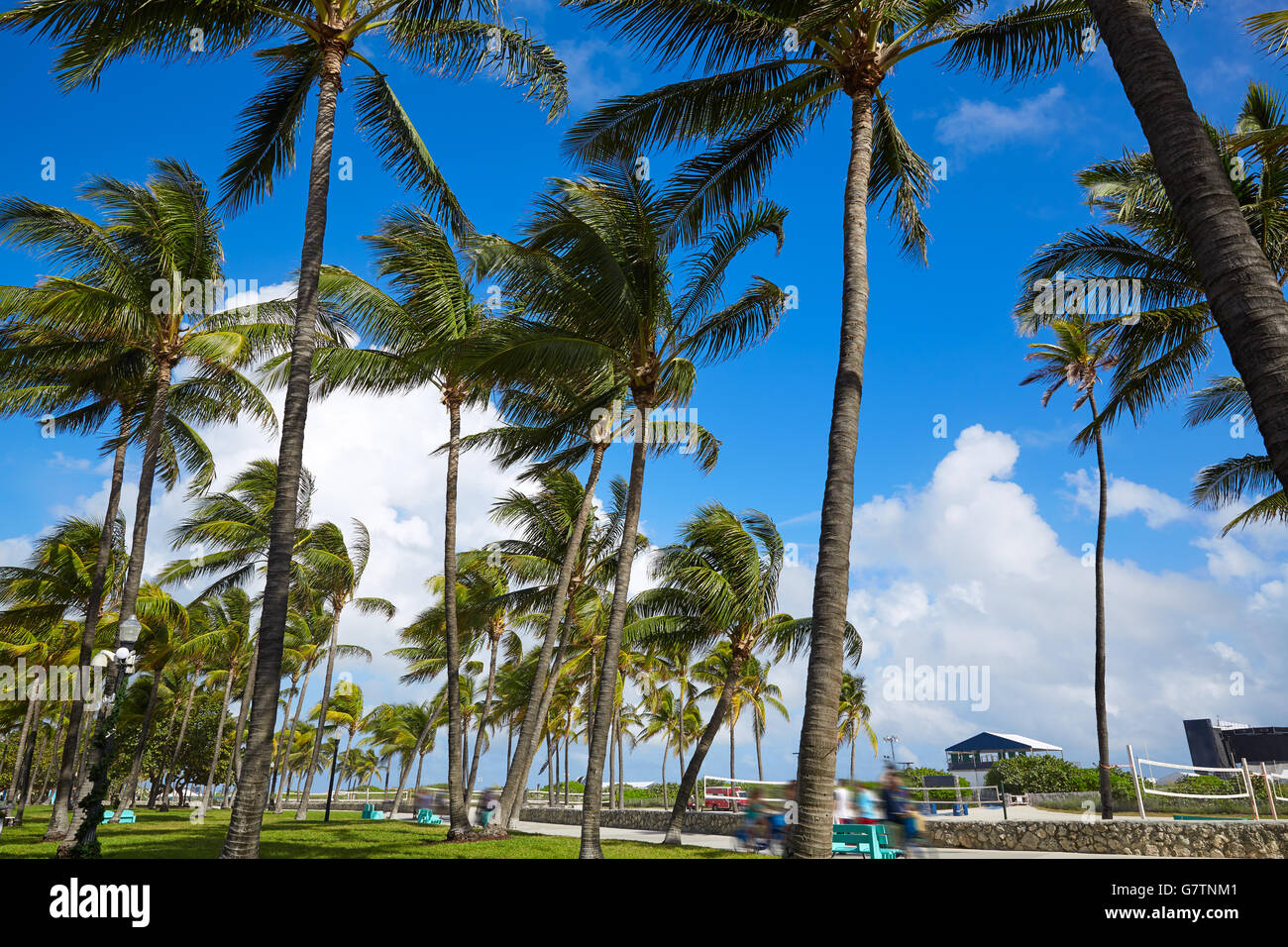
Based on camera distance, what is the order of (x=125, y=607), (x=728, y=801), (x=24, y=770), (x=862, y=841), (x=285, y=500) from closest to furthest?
(x=285, y=500) → (x=862, y=841) → (x=125, y=607) → (x=728, y=801) → (x=24, y=770)

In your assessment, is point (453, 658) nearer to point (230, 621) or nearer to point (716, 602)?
point (716, 602)

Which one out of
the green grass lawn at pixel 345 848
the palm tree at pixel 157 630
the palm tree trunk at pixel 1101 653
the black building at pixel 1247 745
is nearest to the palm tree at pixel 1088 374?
the palm tree trunk at pixel 1101 653

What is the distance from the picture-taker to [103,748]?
37.6 ft

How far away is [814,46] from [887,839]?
1231 centimetres

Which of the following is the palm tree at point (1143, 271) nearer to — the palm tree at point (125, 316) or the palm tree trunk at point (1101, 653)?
Result: the palm tree trunk at point (1101, 653)

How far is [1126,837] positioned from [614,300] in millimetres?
14008

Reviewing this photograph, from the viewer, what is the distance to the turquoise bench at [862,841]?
12617 millimetres

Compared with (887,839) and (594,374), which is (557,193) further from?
(887,839)

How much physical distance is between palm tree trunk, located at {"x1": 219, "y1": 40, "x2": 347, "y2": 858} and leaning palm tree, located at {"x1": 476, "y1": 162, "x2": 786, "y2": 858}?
3.06 m

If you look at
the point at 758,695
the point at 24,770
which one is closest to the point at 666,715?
the point at 758,695

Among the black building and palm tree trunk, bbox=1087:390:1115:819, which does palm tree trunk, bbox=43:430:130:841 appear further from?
the black building

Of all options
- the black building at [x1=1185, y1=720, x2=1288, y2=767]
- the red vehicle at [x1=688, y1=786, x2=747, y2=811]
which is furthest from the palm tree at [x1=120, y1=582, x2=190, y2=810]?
the black building at [x1=1185, y1=720, x2=1288, y2=767]

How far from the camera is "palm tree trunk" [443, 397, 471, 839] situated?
56.6 ft

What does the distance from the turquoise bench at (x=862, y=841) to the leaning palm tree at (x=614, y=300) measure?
154 inches
